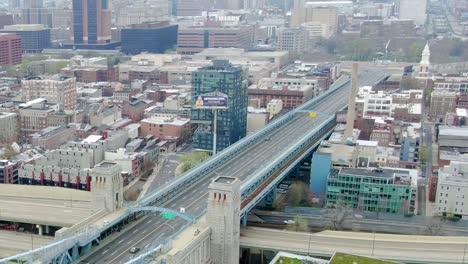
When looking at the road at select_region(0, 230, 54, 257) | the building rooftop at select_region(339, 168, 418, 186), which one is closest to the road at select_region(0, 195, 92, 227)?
the road at select_region(0, 230, 54, 257)

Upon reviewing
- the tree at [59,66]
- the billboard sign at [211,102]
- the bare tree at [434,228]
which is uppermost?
the billboard sign at [211,102]

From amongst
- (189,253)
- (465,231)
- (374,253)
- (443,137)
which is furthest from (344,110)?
(189,253)

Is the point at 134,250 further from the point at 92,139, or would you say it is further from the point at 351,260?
the point at 92,139

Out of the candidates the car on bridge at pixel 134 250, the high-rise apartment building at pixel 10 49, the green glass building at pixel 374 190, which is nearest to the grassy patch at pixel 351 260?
the car on bridge at pixel 134 250

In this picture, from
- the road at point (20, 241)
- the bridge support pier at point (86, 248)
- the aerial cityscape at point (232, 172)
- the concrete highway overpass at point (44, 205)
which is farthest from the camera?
the concrete highway overpass at point (44, 205)

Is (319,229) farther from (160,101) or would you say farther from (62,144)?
(160,101)

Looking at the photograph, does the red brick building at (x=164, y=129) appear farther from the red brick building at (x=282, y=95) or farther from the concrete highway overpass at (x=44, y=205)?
the concrete highway overpass at (x=44, y=205)
